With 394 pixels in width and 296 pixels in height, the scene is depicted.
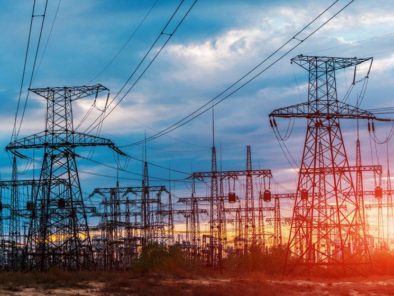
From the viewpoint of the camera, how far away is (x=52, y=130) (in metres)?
47.7

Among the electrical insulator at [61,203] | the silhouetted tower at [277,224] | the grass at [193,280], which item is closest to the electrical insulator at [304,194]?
the grass at [193,280]

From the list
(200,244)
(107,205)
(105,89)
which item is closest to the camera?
(105,89)

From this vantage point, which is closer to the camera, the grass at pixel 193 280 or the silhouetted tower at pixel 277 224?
the grass at pixel 193 280

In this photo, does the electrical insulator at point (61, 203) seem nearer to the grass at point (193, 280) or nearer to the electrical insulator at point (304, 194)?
the grass at point (193, 280)

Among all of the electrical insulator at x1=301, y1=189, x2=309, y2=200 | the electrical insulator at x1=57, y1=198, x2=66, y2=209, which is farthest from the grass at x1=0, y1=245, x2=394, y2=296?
the electrical insulator at x1=301, y1=189, x2=309, y2=200

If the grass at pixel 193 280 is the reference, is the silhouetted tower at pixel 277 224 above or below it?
above

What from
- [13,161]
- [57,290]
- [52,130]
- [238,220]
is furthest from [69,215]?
[238,220]

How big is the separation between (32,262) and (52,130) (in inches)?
648

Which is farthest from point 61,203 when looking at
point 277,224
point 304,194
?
point 277,224

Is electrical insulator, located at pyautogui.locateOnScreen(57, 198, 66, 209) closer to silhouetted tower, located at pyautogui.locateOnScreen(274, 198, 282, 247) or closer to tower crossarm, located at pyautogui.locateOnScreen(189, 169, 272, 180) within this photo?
tower crossarm, located at pyautogui.locateOnScreen(189, 169, 272, 180)

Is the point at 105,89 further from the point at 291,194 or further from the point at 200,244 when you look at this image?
the point at 200,244

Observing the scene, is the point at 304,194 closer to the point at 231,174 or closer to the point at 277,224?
the point at 231,174

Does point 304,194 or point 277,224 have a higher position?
point 304,194

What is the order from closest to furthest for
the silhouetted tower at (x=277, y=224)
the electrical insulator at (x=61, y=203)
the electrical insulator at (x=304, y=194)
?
the electrical insulator at (x=61, y=203) → the electrical insulator at (x=304, y=194) → the silhouetted tower at (x=277, y=224)
